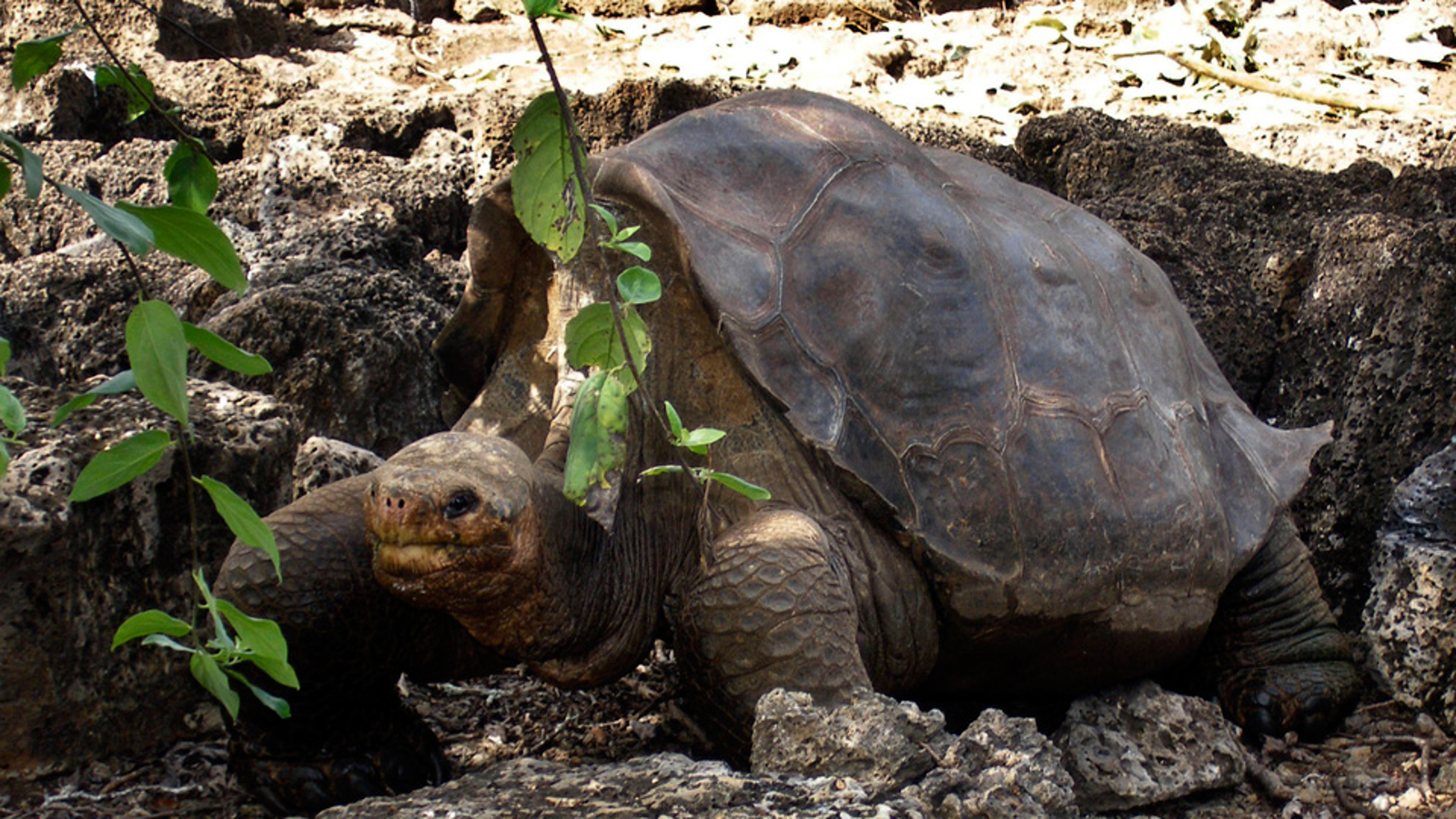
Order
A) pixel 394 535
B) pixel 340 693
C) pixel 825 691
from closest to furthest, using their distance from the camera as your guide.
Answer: pixel 394 535 < pixel 825 691 < pixel 340 693

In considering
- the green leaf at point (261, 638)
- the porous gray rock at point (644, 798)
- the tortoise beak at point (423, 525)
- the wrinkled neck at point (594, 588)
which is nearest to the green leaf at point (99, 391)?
the green leaf at point (261, 638)

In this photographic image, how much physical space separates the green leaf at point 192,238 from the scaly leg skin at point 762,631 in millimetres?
1287

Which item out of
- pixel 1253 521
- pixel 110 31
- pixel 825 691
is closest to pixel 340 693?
pixel 825 691

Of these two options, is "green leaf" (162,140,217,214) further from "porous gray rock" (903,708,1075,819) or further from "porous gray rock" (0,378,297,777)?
"porous gray rock" (903,708,1075,819)

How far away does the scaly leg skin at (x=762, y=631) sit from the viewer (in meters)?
2.26

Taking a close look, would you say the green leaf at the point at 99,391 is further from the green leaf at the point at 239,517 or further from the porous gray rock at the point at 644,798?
the porous gray rock at the point at 644,798

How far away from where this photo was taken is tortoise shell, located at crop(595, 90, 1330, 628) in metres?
2.60

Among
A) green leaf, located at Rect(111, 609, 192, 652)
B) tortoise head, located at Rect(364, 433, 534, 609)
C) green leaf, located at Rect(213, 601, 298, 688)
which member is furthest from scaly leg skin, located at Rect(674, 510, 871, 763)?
green leaf, located at Rect(111, 609, 192, 652)

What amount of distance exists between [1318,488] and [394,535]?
2.59 metres

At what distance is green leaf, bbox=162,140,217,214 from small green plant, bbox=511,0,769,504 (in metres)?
0.37

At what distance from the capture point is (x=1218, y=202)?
4.50 metres

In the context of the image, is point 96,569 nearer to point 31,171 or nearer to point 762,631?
point 762,631

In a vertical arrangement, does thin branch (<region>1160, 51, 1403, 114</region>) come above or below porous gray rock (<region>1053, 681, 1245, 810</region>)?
above

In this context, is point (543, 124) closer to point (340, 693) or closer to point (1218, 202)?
point (340, 693)
